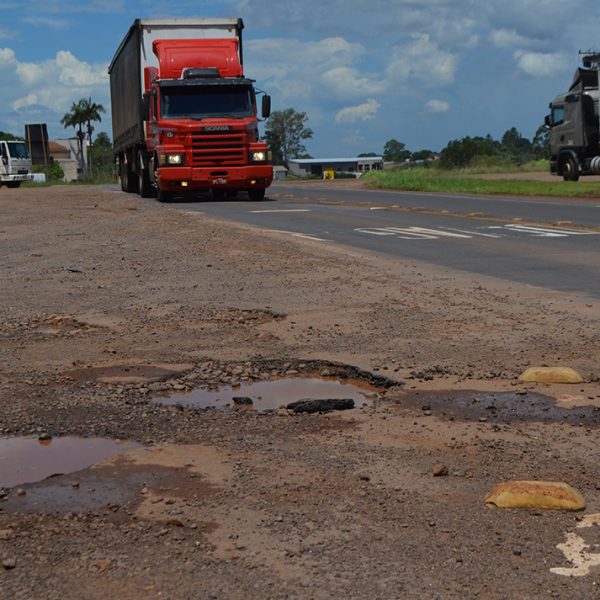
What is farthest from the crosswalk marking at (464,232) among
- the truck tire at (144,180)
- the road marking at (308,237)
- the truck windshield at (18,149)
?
the truck windshield at (18,149)

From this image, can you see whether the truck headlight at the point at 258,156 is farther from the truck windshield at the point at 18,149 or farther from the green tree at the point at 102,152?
the green tree at the point at 102,152

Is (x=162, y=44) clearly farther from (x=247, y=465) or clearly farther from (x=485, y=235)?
(x=247, y=465)

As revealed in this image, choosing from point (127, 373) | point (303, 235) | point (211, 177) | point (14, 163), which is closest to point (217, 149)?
point (211, 177)

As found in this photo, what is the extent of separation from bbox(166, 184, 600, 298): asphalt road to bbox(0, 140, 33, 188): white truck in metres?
29.9

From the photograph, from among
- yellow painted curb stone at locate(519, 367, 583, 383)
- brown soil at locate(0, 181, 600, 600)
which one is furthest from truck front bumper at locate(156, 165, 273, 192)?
yellow painted curb stone at locate(519, 367, 583, 383)

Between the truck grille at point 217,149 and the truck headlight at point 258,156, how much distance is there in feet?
0.89

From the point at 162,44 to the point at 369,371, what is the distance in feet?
72.6

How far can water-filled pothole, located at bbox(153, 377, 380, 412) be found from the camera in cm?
588

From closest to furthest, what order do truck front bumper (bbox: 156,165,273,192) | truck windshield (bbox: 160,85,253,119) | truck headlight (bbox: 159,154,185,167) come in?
truck windshield (bbox: 160,85,253,119), truck headlight (bbox: 159,154,185,167), truck front bumper (bbox: 156,165,273,192)

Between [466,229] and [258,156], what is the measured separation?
10.5m

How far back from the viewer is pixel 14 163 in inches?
2251

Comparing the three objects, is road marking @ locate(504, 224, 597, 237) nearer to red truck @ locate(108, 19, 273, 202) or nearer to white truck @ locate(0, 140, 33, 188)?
red truck @ locate(108, 19, 273, 202)

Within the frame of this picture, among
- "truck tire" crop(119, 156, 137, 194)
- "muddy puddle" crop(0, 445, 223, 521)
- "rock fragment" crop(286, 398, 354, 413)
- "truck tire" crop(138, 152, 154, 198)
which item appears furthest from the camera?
"truck tire" crop(119, 156, 137, 194)

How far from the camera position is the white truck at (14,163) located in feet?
185
